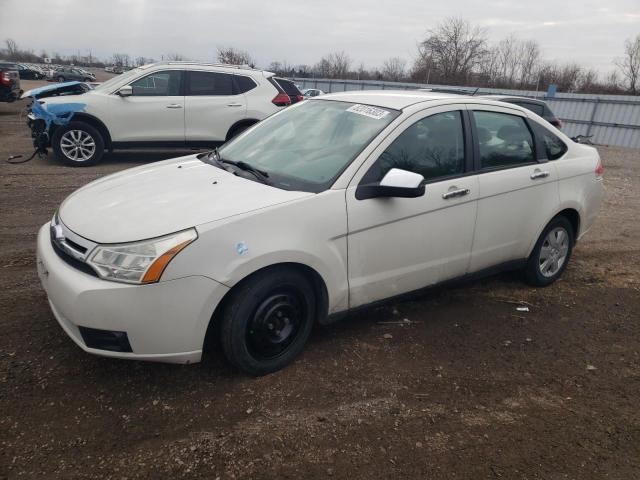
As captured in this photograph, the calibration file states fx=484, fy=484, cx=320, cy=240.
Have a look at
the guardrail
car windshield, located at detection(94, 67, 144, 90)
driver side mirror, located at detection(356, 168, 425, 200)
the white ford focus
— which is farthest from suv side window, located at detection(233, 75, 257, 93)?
the guardrail

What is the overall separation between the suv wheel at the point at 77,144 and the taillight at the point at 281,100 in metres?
3.34

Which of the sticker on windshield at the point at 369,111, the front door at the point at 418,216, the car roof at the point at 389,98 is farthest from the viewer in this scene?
the car roof at the point at 389,98

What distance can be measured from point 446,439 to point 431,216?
149 cm

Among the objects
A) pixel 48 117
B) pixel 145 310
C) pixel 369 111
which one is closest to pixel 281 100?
pixel 48 117

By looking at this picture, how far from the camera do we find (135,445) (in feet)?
8.00

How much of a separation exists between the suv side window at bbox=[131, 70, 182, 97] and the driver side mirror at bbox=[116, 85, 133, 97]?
0.33 ft

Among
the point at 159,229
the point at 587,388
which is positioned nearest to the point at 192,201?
the point at 159,229

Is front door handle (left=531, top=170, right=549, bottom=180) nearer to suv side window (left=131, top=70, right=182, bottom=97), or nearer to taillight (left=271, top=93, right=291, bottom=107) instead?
taillight (left=271, top=93, right=291, bottom=107)

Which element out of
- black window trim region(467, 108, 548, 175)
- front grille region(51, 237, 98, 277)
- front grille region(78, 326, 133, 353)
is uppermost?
black window trim region(467, 108, 548, 175)

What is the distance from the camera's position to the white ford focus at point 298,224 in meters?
2.56

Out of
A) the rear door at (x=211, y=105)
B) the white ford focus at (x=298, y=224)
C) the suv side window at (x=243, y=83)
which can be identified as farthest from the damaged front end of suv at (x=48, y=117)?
the white ford focus at (x=298, y=224)

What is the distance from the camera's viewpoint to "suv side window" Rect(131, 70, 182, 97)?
8.90 m

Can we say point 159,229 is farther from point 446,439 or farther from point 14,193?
point 14,193

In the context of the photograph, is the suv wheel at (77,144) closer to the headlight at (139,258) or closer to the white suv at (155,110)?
the white suv at (155,110)
